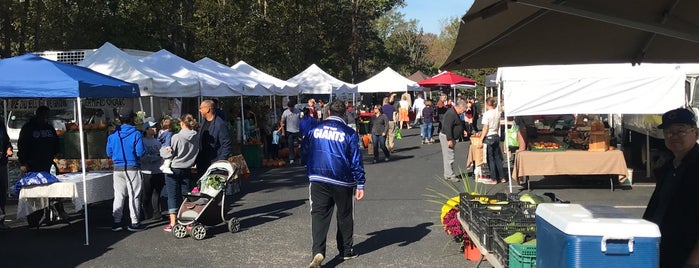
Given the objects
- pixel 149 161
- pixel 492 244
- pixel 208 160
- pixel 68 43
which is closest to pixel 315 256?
pixel 492 244

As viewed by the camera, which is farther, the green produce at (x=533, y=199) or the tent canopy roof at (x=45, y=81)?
the tent canopy roof at (x=45, y=81)

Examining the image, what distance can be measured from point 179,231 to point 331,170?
2.85m

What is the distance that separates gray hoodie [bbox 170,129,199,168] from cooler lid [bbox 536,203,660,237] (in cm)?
644

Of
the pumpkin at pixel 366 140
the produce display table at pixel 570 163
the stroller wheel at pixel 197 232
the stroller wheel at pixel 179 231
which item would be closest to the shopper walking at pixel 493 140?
the produce display table at pixel 570 163

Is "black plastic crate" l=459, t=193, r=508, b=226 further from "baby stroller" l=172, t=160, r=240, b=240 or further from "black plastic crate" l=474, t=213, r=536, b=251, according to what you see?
"baby stroller" l=172, t=160, r=240, b=240

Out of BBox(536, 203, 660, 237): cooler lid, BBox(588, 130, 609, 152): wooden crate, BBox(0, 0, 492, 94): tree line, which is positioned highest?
BBox(0, 0, 492, 94): tree line

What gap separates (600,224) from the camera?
3221 mm

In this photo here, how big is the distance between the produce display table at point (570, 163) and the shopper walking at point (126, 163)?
260 inches

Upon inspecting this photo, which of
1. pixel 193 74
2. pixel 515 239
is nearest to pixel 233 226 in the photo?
pixel 515 239

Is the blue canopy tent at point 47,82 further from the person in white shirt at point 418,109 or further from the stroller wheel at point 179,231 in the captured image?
the person in white shirt at point 418,109

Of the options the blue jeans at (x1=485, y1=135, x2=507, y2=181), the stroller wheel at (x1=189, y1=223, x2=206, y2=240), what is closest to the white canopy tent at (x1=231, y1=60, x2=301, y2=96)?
the blue jeans at (x1=485, y1=135, x2=507, y2=181)

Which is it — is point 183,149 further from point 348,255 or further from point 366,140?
point 366,140

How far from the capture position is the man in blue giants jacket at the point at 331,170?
696 cm

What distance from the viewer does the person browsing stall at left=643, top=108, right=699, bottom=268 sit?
3551 millimetres
